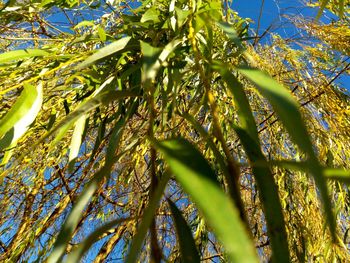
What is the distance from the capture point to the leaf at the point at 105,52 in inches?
24.4

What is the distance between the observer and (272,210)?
0.39 meters

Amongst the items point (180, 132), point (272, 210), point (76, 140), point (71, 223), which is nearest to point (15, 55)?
point (76, 140)

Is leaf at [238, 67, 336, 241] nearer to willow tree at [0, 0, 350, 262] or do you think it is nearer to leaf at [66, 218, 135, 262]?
willow tree at [0, 0, 350, 262]

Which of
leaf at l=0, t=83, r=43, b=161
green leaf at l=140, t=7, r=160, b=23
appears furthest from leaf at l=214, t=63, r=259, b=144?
green leaf at l=140, t=7, r=160, b=23

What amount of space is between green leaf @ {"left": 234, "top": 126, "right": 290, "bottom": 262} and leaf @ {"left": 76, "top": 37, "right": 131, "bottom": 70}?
265 mm

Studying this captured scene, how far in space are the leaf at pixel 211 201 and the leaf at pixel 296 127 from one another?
0.05 metres

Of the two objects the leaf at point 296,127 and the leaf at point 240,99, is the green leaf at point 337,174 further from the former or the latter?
the leaf at point 240,99

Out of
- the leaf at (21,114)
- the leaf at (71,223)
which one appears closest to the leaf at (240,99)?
the leaf at (71,223)

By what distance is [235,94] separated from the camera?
0.48 metres

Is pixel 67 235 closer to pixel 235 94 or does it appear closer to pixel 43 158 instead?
pixel 235 94

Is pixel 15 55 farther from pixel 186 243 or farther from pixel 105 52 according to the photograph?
pixel 186 243

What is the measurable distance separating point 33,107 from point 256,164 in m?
0.40

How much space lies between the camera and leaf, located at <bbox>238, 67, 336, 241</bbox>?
0.91 ft

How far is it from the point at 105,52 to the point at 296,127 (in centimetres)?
43
